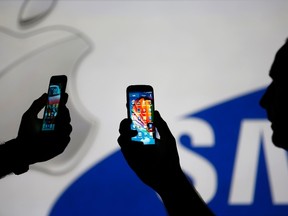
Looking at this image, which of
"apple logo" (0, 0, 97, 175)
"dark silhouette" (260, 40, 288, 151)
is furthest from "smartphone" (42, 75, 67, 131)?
→ "dark silhouette" (260, 40, 288, 151)

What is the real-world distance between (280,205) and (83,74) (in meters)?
0.84

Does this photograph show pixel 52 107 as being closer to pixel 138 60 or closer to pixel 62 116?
pixel 62 116

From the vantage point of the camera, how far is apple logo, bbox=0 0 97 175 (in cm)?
132

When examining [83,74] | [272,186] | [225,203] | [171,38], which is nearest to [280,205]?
[272,186]

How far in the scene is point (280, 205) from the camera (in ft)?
4.13

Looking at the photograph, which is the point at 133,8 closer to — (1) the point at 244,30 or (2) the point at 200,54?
(2) the point at 200,54

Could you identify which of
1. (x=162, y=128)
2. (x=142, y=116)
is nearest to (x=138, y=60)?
(x=142, y=116)

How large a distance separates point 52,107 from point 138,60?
0.38 meters

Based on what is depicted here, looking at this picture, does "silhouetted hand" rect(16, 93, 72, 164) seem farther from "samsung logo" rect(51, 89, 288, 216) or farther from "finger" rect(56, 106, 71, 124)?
"samsung logo" rect(51, 89, 288, 216)

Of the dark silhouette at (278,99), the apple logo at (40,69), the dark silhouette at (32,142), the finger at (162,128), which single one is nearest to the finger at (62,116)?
the dark silhouette at (32,142)

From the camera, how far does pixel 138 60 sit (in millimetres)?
1341

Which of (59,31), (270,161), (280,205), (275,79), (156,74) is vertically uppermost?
(59,31)

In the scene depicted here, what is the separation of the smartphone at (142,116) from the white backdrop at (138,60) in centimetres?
23

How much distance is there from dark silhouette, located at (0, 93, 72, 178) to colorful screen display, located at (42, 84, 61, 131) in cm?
2
